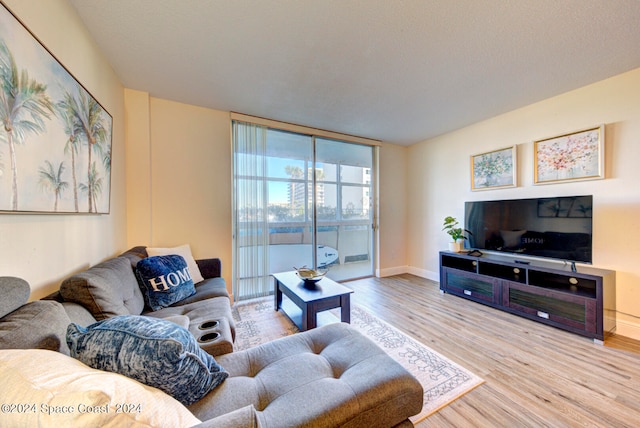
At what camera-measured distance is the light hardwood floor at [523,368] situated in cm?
127

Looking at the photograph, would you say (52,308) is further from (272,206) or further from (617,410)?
(617,410)

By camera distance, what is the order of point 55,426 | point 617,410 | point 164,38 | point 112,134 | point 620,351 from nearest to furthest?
1. point 55,426
2. point 617,410
3. point 164,38
4. point 620,351
5. point 112,134

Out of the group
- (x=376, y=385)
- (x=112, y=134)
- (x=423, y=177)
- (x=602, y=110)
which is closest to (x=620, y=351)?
(x=602, y=110)

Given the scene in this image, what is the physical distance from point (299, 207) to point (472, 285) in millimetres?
2468

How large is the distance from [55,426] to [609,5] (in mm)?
3013

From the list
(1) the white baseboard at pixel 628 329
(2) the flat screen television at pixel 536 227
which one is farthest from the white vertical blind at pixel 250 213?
(1) the white baseboard at pixel 628 329

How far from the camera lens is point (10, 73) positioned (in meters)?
0.91

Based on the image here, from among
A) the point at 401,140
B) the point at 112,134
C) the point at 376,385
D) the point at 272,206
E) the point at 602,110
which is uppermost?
the point at 401,140

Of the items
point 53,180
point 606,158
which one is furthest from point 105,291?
point 606,158

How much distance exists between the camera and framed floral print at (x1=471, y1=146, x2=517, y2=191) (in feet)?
9.27

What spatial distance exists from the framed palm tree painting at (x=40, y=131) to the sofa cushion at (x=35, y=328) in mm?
430

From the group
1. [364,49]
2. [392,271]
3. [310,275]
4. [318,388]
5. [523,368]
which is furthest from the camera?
[392,271]

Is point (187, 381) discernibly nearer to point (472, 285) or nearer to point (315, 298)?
point (315, 298)

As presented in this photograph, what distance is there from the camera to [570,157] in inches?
93.2
